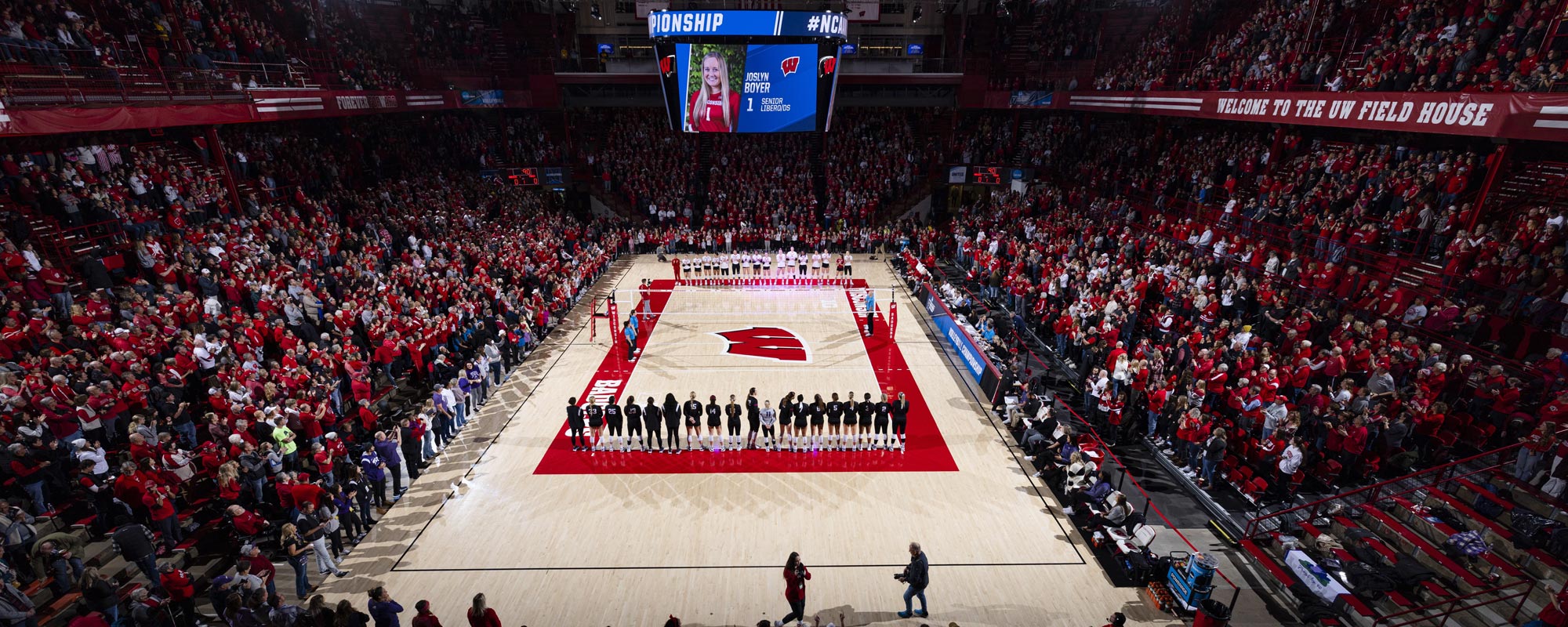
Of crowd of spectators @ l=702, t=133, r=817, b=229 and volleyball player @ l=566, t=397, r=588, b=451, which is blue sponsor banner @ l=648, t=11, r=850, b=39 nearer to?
crowd of spectators @ l=702, t=133, r=817, b=229

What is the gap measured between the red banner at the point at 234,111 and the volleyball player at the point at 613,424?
40.6 ft

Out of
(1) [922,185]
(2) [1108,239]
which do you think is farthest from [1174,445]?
(1) [922,185]

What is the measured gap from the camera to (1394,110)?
14.9 meters

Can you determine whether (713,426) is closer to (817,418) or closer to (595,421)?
(817,418)

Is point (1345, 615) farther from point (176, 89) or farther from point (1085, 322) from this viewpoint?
point (176, 89)

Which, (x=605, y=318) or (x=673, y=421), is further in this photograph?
(x=605, y=318)

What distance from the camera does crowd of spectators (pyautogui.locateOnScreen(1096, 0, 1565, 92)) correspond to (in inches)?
526

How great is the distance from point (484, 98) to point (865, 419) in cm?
2725

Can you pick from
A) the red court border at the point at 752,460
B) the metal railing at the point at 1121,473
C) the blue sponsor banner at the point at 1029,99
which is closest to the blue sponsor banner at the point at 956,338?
the metal railing at the point at 1121,473

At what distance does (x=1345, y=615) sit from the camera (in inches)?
354

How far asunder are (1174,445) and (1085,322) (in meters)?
5.03

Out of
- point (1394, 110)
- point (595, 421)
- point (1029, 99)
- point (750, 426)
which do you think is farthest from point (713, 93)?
point (1394, 110)

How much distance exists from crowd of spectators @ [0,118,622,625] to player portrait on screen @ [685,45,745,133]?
31.3 feet

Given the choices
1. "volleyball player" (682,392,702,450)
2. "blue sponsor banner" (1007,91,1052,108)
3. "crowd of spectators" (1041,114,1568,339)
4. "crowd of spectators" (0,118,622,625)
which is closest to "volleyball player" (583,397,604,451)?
"volleyball player" (682,392,702,450)
